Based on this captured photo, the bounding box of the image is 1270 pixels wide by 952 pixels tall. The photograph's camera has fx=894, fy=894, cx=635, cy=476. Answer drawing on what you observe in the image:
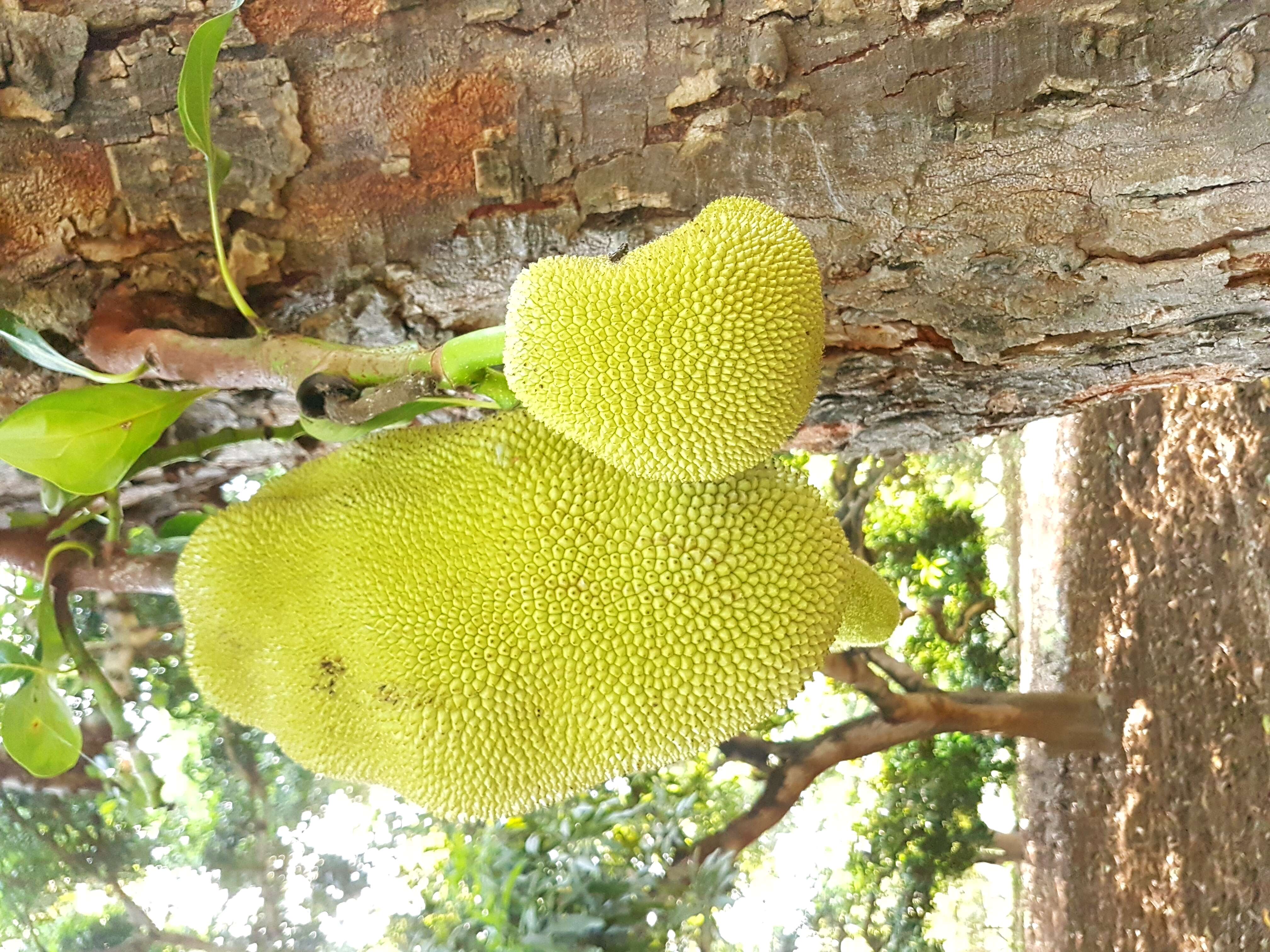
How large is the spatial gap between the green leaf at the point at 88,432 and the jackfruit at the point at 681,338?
349mm

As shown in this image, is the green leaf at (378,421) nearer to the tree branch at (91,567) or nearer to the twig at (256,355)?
the twig at (256,355)

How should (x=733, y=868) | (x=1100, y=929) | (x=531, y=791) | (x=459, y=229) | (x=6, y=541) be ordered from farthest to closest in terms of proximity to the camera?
(x=1100, y=929), (x=733, y=868), (x=6, y=541), (x=459, y=229), (x=531, y=791)

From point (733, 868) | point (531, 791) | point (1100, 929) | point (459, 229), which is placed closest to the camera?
point (531, 791)

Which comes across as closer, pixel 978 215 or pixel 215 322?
pixel 978 215

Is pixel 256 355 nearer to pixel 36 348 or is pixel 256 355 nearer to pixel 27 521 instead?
pixel 36 348

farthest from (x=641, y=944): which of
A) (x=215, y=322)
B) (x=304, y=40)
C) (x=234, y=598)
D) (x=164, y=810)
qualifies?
(x=304, y=40)

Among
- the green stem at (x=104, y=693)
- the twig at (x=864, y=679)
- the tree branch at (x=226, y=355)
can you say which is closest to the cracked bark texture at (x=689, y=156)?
the tree branch at (x=226, y=355)

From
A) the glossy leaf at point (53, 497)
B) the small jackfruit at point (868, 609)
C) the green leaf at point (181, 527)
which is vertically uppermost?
the green leaf at point (181, 527)

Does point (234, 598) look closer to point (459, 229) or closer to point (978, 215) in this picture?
point (459, 229)

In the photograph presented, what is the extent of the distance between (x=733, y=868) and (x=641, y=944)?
13.0 inches

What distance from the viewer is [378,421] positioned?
0.68 m

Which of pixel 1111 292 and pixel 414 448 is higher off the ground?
pixel 1111 292

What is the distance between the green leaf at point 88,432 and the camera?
2.18ft

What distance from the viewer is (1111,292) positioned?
2.50 ft
